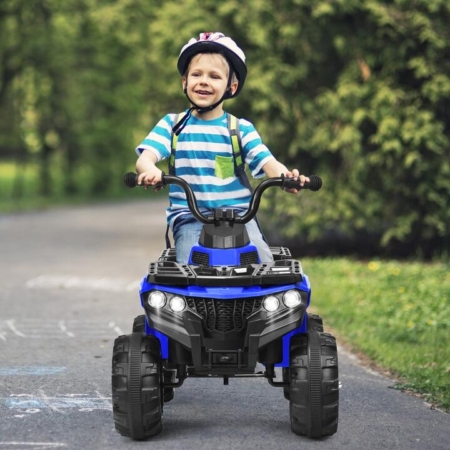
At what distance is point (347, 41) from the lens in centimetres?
1512

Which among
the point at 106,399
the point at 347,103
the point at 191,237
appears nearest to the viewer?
the point at 191,237

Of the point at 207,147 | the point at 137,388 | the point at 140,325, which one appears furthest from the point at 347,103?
the point at 137,388

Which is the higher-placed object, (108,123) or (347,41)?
(347,41)

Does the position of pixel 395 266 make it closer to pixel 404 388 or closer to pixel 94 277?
pixel 94 277

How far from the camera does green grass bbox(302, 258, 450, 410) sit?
24.6 feet

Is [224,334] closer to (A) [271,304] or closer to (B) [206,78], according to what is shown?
(A) [271,304]

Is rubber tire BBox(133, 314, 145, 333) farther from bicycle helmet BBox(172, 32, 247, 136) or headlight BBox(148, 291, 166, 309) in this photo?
bicycle helmet BBox(172, 32, 247, 136)

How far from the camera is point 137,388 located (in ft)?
17.0

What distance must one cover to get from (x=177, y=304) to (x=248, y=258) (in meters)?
0.43

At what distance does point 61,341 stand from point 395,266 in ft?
20.5

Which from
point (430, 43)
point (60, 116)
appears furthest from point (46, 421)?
point (60, 116)

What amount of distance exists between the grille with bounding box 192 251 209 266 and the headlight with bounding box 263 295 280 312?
0.34 m

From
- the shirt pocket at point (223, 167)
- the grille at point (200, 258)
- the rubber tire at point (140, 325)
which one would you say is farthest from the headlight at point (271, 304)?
the rubber tire at point (140, 325)

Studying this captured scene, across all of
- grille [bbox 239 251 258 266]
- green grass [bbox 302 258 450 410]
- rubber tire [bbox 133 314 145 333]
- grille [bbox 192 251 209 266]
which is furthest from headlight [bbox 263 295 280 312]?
green grass [bbox 302 258 450 410]
